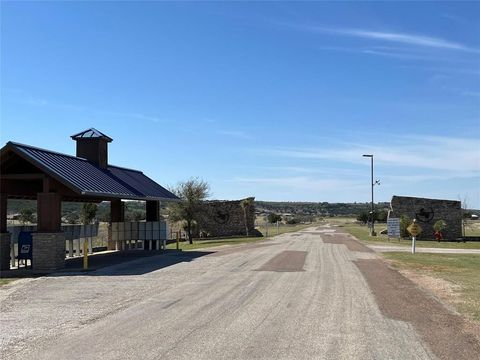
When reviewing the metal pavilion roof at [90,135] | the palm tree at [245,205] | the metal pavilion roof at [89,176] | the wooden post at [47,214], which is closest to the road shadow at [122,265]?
the wooden post at [47,214]

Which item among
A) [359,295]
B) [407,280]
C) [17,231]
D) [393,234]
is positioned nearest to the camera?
[359,295]

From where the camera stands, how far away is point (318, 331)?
904 cm

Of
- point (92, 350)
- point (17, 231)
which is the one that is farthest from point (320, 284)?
point (17, 231)

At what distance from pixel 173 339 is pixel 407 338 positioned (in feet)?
12.2

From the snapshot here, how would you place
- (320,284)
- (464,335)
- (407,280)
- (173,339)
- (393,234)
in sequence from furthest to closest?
(393,234) < (407,280) < (320,284) < (464,335) < (173,339)

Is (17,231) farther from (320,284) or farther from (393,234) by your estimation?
(393,234)

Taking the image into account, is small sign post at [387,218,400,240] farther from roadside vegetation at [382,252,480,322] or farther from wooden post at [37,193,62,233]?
wooden post at [37,193,62,233]

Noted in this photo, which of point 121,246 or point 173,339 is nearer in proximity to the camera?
point 173,339

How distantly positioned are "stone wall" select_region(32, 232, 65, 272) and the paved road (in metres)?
2.39

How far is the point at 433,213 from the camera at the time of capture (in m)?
55.1

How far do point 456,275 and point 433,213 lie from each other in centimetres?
3866

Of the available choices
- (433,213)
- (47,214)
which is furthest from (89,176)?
(433,213)

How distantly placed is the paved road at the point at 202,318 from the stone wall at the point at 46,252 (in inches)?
93.9

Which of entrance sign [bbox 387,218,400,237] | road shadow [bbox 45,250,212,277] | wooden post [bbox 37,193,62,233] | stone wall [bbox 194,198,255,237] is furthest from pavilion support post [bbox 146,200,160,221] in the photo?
stone wall [bbox 194,198,255,237]
